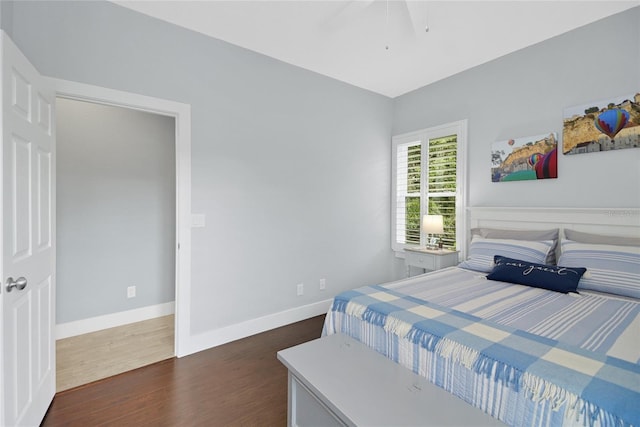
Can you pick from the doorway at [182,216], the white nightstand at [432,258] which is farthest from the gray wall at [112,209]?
the white nightstand at [432,258]

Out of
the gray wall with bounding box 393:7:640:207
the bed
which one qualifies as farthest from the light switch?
the gray wall with bounding box 393:7:640:207

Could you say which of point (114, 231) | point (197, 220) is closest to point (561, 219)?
point (197, 220)

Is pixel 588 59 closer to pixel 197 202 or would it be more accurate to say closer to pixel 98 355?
pixel 197 202

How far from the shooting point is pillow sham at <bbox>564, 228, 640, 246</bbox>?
7.38ft

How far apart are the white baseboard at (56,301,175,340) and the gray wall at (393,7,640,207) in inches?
144

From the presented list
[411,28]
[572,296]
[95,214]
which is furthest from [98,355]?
[411,28]

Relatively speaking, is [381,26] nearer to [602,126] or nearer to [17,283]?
[602,126]

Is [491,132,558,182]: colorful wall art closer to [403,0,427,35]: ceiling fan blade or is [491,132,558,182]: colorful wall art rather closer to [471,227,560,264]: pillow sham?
[471,227,560,264]: pillow sham

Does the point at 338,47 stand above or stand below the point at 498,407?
above

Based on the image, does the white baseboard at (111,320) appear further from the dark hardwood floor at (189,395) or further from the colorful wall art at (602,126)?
the colorful wall art at (602,126)

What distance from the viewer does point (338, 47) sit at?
9.53ft

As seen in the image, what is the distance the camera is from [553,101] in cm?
281

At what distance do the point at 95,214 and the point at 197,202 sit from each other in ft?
4.15

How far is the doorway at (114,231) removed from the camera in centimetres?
287
